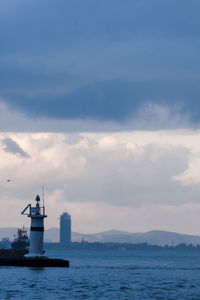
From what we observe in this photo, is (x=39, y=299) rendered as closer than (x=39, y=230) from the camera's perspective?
Yes

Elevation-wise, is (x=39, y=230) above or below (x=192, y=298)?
above

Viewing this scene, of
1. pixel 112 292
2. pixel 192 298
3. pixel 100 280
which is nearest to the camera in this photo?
pixel 192 298

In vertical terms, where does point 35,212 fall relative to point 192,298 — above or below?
above

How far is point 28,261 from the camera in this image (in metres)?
138

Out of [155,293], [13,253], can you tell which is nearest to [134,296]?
[155,293]

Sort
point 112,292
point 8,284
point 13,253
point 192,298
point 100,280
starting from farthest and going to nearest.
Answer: point 13,253 < point 100,280 < point 8,284 < point 112,292 < point 192,298

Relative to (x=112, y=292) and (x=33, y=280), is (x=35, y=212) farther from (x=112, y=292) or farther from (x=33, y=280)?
(x=112, y=292)

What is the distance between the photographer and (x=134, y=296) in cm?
10056

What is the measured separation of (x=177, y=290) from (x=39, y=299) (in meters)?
28.0

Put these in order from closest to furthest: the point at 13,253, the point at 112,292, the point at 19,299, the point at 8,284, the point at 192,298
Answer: the point at 19,299 → the point at 192,298 → the point at 112,292 → the point at 8,284 → the point at 13,253

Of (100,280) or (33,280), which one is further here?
(100,280)

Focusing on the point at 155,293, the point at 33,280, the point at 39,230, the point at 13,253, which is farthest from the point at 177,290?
the point at 13,253

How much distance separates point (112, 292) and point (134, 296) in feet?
22.8

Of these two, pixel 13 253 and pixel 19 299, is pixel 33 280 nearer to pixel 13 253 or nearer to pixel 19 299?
pixel 19 299
